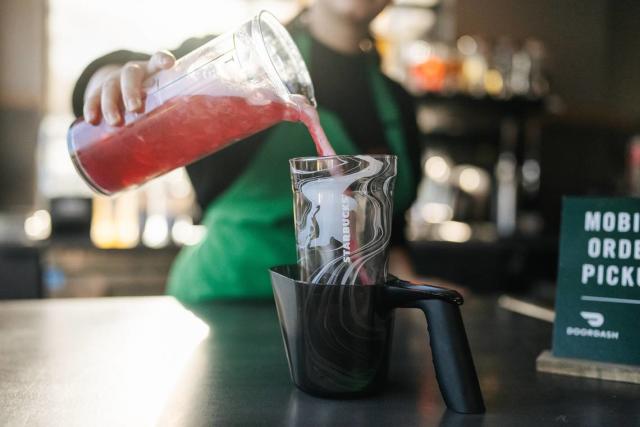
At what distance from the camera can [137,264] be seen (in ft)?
9.75

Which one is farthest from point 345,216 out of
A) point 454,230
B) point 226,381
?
point 454,230

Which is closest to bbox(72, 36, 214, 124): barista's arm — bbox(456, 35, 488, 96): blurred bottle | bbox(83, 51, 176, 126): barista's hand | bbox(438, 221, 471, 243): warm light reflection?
bbox(83, 51, 176, 126): barista's hand

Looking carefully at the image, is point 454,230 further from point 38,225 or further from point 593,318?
point 593,318

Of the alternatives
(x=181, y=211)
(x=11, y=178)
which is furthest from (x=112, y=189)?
(x=11, y=178)

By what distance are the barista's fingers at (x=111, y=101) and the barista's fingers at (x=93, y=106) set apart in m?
0.02

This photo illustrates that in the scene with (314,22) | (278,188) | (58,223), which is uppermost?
(314,22)

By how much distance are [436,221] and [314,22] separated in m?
2.23

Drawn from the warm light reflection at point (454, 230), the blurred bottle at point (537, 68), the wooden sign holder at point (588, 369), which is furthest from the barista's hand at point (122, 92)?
the blurred bottle at point (537, 68)

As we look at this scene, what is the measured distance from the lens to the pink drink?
71 centimetres

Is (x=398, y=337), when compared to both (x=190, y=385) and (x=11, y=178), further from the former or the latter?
(x=11, y=178)

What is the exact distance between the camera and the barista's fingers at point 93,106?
2.50 feet

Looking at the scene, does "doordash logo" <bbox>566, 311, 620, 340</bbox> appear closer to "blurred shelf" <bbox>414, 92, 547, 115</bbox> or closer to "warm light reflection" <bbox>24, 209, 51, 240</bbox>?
"blurred shelf" <bbox>414, 92, 547, 115</bbox>

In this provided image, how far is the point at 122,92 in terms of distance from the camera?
729 mm

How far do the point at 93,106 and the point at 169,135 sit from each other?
0.10 metres
